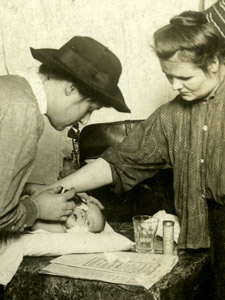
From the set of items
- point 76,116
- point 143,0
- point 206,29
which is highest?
point 143,0

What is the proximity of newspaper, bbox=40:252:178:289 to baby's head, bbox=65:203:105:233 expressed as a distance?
0.31 m

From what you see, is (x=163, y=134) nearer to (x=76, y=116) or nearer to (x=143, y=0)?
(x=76, y=116)

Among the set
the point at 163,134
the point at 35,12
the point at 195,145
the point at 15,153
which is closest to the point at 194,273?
the point at 195,145

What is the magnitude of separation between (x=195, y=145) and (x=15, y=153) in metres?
0.78

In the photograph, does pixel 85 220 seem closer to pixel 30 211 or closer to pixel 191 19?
pixel 30 211

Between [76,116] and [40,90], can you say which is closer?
[40,90]

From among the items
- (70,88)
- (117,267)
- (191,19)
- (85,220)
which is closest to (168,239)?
(117,267)

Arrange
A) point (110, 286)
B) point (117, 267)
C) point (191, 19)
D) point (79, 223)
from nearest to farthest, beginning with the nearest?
point (110, 286) < point (117, 267) < point (191, 19) < point (79, 223)

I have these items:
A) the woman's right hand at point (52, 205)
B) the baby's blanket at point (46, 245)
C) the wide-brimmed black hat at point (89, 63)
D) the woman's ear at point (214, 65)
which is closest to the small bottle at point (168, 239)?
the baby's blanket at point (46, 245)

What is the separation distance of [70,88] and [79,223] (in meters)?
0.68

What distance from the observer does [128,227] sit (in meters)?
2.18

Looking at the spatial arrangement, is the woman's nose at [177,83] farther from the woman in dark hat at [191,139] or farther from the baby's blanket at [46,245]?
the baby's blanket at [46,245]

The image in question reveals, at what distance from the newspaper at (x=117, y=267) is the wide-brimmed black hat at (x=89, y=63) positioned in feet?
2.08

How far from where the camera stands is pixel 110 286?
147 cm
